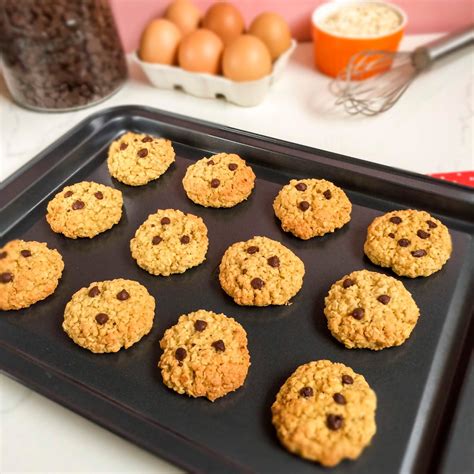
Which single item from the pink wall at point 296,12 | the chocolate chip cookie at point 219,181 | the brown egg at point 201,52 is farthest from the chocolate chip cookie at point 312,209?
the pink wall at point 296,12

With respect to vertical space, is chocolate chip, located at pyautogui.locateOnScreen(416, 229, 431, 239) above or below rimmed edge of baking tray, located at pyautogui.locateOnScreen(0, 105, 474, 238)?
below

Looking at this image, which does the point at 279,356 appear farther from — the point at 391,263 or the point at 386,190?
the point at 386,190

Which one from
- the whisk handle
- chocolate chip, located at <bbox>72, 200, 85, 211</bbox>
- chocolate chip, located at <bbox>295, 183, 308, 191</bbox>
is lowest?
chocolate chip, located at <bbox>295, 183, 308, 191</bbox>

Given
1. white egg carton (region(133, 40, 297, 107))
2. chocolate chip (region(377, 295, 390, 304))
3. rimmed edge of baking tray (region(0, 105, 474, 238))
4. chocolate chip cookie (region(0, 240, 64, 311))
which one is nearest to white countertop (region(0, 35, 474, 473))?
white egg carton (region(133, 40, 297, 107))

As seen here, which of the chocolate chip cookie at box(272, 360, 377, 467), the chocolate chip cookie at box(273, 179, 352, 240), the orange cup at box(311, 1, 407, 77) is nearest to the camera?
the chocolate chip cookie at box(272, 360, 377, 467)

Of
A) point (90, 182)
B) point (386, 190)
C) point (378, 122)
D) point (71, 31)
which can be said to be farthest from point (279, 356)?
point (71, 31)

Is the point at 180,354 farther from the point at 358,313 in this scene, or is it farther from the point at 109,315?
the point at 358,313

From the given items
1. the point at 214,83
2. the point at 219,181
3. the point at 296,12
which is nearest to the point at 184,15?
the point at 214,83

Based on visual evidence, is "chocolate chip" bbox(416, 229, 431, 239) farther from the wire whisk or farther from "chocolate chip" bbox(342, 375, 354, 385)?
the wire whisk
